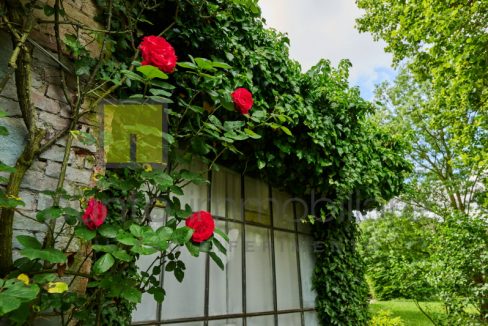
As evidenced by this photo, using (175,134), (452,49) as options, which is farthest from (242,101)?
(452,49)

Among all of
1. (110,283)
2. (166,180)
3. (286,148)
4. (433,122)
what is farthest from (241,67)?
(433,122)

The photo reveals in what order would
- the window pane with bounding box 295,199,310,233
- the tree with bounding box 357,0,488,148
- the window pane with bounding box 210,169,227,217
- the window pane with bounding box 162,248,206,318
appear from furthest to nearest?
the tree with bounding box 357,0,488,148
the window pane with bounding box 295,199,310,233
the window pane with bounding box 210,169,227,217
the window pane with bounding box 162,248,206,318

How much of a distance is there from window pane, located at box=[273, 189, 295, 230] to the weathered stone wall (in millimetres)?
1852

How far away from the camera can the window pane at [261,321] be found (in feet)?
7.79

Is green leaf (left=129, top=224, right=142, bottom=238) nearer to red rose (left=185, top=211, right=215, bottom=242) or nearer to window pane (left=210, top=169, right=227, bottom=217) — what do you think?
red rose (left=185, top=211, right=215, bottom=242)

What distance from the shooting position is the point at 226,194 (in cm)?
245

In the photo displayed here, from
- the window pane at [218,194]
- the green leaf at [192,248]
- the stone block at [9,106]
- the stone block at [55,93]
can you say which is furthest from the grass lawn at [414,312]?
the stone block at [9,106]

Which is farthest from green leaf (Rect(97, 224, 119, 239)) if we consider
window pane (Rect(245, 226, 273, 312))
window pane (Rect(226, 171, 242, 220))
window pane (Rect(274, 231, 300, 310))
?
window pane (Rect(274, 231, 300, 310))

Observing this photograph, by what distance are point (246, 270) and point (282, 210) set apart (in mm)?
732

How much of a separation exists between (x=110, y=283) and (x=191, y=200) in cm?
121

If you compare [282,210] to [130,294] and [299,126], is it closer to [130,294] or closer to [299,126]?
[299,126]

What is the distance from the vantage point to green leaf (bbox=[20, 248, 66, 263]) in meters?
0.84

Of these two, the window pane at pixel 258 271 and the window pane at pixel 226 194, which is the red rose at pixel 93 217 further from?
the window pane at pixel 258 271

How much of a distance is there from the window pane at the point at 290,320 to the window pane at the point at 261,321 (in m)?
0.12
